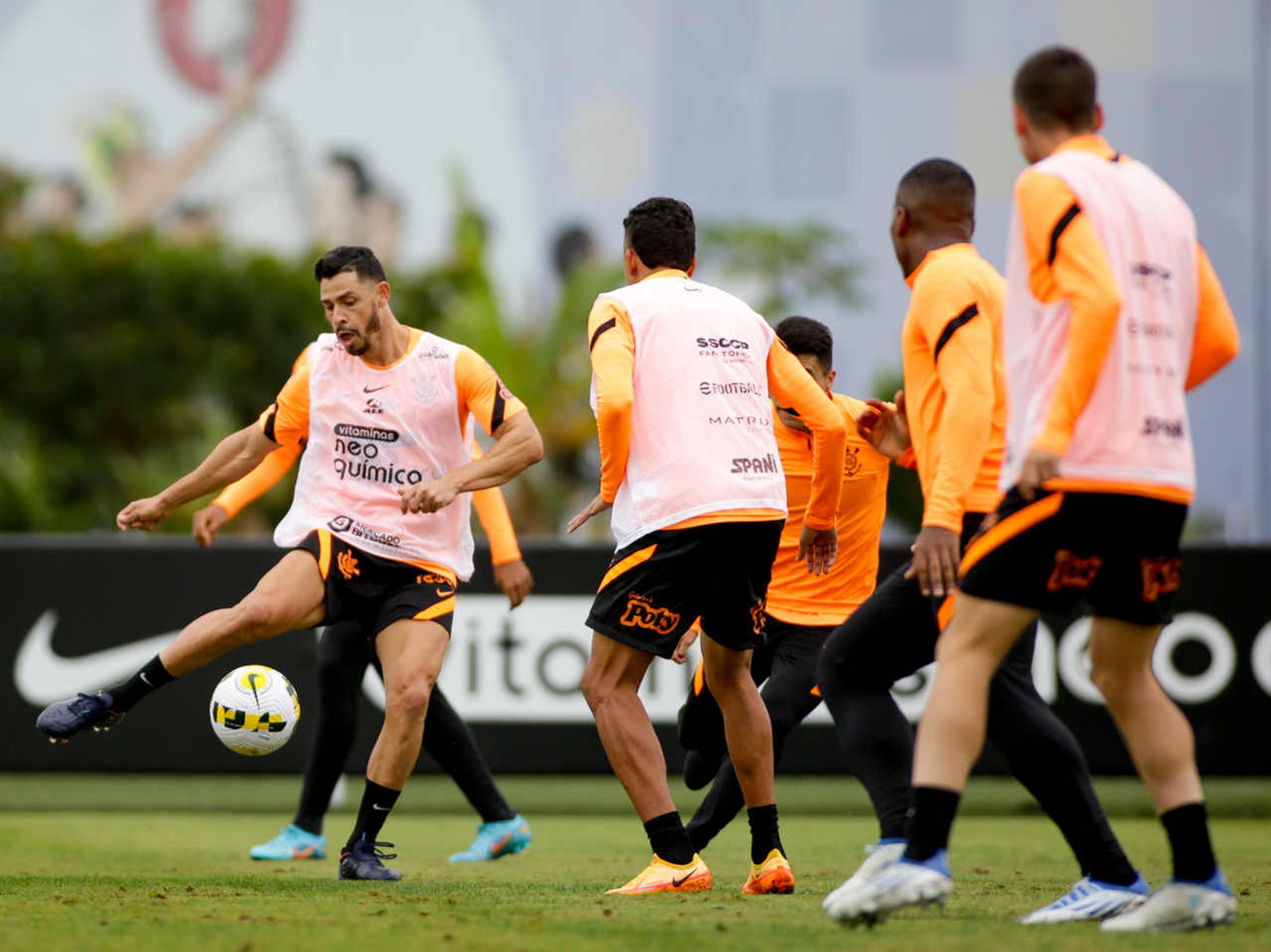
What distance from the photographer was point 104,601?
37.2 feet

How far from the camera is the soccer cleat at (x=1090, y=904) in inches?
202

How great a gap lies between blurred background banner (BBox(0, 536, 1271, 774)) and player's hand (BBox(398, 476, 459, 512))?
4.81 meters

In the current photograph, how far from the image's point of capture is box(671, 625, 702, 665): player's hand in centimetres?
618

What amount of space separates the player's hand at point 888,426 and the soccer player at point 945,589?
0.22m

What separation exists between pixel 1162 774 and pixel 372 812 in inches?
121

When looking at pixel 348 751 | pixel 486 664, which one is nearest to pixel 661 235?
pixel 348 751

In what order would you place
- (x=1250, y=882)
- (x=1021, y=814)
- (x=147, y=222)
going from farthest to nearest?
1. (x=147, y=222)
2. (x=1021, y=814)
3. (x=1250, y=882)

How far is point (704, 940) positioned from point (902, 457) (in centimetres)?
210

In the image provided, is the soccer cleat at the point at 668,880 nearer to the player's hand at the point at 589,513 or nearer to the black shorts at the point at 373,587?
the player's hand at the point at 589,513

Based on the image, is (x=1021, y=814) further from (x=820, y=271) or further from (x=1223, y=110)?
(x=1223, y=110)

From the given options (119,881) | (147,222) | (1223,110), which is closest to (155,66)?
(147,222)

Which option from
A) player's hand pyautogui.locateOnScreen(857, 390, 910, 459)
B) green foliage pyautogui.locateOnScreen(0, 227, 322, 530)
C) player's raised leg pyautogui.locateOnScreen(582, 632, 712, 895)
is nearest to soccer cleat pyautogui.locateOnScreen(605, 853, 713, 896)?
player's raised leg pyautogui.locateOnScreen(582, 632, 712, 895)

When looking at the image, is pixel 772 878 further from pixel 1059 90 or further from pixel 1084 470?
pixel 1059 90

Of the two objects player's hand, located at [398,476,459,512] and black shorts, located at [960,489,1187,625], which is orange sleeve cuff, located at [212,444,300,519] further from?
black shorts, located at [960,489,1187,625]
